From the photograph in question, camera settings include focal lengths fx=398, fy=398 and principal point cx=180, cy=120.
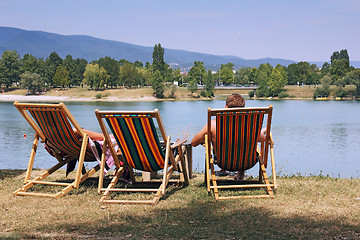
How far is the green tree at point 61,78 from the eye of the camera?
292 ft

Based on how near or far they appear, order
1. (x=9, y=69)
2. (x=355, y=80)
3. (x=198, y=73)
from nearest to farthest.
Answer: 1. (x=9, y=69)
2. (x=355, y=80)
3. (x=198, y=73)

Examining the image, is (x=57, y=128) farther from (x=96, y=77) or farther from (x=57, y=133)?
(x=96, y=77)

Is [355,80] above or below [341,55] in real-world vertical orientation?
below

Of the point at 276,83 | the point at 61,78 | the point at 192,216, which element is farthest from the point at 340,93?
the point at 192,216

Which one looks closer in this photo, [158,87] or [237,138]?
[237,138]

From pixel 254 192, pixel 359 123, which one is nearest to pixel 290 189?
pixel 254 192

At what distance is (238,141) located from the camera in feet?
14.2

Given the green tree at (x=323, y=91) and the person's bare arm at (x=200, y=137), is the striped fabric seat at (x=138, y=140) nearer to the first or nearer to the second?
the person's bare arm at (x=200, y=137)

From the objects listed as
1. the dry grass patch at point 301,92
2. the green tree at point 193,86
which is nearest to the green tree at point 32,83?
the green tree at point 193,86

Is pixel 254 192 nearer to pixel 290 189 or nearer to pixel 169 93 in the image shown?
pixel 290 189

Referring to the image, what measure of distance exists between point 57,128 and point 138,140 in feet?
3.18

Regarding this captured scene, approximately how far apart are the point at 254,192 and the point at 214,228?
133 cm

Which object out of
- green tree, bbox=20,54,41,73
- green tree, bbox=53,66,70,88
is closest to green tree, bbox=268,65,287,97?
green tree, bbox=53,66,70,88

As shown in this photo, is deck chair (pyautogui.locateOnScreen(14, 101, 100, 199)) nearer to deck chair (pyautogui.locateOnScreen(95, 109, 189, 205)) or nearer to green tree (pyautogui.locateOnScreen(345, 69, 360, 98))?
deck chair (pyautogui.locateOnScreen(95, 109, 189, 205))
